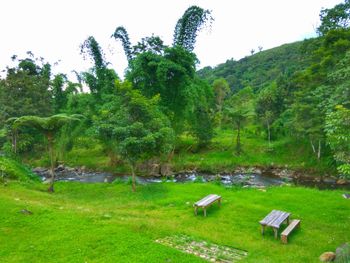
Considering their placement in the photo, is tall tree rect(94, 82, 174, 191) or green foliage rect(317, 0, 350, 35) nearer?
Answer: tall tree rect(94, 82, 174, 191)

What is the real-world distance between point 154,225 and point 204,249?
7.66 ft

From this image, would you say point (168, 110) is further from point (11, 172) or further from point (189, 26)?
point (11, 172)

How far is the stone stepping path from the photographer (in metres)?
Answer: 7.92

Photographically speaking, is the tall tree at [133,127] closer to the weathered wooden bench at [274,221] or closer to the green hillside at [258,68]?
the weathered wooden bench at [274,221]

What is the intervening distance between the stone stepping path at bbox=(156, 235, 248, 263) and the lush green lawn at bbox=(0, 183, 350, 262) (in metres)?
0.30

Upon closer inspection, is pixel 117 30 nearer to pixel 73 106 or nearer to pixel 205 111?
pixel 73 106

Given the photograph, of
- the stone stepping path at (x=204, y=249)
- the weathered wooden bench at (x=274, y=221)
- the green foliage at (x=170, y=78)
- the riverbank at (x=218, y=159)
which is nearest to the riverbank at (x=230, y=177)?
the riverbank at (x=218, y=159)

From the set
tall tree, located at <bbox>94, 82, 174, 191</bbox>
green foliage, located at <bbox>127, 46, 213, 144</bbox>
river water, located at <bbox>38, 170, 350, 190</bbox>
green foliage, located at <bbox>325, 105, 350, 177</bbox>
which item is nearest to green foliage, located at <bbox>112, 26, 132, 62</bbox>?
green foliage, located at <bbox>127, 46, 213, 144</bbox>

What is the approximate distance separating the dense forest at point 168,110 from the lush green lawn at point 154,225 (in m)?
2.88

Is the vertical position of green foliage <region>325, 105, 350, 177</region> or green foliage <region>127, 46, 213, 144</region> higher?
green foliage <region>127, 46, 213, 144</region>

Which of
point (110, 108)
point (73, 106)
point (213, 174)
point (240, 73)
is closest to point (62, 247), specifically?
point (110, 108)

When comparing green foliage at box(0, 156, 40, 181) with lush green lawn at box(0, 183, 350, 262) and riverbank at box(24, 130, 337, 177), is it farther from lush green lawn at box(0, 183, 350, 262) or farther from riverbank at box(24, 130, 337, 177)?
riverbank at box(24, 130, 337, 177)

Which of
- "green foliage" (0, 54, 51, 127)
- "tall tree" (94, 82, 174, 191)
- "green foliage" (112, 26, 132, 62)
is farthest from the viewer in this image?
"green foliage" (0, 54, 51, 127)

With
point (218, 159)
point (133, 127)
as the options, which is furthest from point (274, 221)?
point (218, 159)
